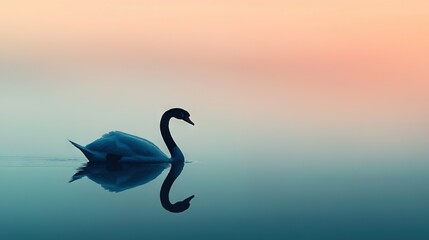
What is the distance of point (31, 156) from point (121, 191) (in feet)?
11.7

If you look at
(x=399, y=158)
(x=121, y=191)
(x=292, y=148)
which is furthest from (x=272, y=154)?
(x=121, y=191)

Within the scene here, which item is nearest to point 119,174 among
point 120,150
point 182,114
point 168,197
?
point 120,150

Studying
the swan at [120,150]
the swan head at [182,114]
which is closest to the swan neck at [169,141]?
the swan head at [182,114]

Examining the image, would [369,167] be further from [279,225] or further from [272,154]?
[279,225]

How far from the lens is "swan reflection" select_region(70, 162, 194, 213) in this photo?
7118 mm

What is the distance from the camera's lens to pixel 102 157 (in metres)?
10.4

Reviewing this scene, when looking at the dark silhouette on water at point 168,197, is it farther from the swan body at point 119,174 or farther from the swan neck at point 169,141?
the swan neck at point 169,141

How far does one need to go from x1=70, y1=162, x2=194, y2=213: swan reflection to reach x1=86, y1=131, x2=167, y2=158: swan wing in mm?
146

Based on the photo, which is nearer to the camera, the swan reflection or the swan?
the swan reflection

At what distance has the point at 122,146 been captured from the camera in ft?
34.4

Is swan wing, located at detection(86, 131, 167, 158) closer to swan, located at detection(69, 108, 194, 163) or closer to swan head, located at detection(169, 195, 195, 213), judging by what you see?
swan, located at detection(69, 108, 194, 163)

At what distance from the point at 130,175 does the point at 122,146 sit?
1.19 m

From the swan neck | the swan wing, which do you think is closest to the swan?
the swan wing

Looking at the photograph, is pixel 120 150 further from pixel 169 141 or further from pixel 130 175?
pixel 169 141
